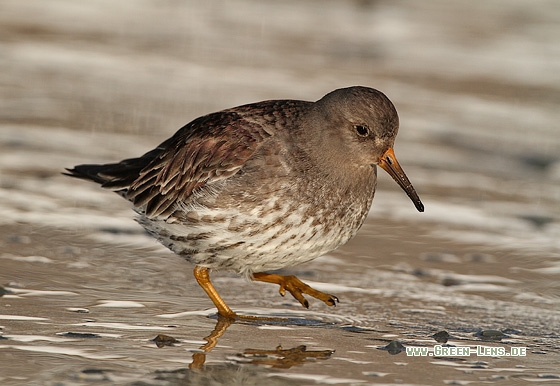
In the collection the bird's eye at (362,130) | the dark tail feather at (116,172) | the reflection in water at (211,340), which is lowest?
the reflection in water at (211,340)

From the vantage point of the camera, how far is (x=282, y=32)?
50.3 ft

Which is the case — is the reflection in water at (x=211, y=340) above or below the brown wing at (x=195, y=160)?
below

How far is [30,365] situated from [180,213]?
208 centimetres

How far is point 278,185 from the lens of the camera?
6609mm

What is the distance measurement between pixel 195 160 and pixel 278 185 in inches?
32.5

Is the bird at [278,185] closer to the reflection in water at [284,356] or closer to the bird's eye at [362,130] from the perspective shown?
the bird's eye at [362,130]

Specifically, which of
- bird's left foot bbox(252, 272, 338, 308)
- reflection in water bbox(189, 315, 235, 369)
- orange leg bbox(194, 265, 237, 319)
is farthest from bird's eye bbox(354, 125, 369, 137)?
reflection in water bbox(189, 315, 235, 369)

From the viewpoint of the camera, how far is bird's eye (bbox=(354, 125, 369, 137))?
268 inches

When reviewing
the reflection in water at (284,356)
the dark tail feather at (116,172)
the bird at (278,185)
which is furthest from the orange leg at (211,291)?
the dark tail feather at (116,172)

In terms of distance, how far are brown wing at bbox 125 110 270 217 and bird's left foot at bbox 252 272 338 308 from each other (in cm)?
83

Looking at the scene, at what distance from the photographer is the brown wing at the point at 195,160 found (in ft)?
22.6

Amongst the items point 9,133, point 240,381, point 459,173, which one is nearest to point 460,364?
point 240,381

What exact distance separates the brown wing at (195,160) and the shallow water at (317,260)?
55 cm

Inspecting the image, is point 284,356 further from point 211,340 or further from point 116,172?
point 116,172
